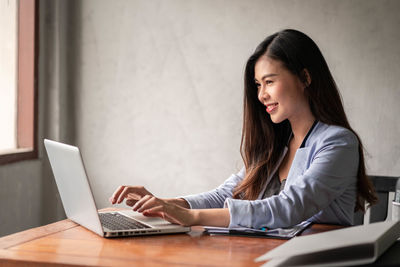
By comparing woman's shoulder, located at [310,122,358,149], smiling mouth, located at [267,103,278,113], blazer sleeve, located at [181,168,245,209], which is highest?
smiling mouth, located at [267,103,278,113]

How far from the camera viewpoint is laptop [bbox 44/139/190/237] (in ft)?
4.83

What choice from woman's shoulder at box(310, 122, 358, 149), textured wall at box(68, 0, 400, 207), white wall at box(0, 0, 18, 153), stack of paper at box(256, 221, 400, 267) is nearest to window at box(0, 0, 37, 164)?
white wall at box(0, 0, 18, 153)

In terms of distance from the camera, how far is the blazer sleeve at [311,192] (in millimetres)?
1646

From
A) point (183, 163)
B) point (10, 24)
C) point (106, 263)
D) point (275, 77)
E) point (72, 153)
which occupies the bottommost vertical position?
point (183, 163)

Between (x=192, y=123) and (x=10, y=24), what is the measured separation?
4.20ft

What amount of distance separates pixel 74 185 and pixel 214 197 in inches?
26.3

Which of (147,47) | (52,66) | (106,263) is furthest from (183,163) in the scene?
(106,263)

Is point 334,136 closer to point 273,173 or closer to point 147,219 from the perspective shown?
point 273,173

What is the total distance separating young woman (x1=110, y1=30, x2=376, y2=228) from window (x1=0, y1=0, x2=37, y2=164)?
184 centimetres

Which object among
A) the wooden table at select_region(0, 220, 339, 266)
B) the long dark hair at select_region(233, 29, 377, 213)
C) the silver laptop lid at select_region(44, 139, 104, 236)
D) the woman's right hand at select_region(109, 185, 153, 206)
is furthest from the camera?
the long dark hair at select_region(233, 29, 377, 213)

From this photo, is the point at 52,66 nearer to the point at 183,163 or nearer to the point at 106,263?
the point at 183,163

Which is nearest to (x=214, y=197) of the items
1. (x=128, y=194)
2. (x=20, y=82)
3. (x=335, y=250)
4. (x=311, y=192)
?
(x=128, y=194)

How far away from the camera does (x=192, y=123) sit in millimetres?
3646

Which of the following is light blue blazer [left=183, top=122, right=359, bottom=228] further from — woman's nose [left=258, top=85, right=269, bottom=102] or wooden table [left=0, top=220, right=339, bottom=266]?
woman's nose [left=258, top=85, right=269, bottom=102]
